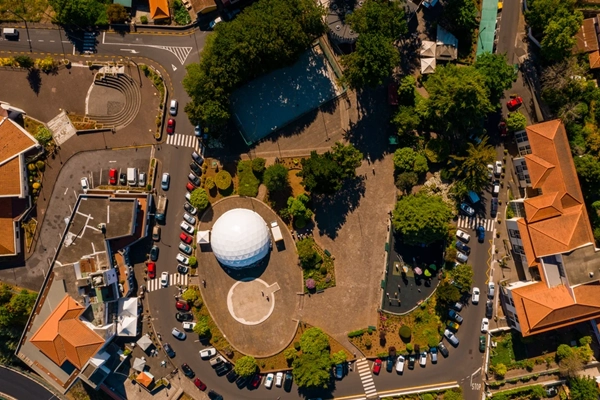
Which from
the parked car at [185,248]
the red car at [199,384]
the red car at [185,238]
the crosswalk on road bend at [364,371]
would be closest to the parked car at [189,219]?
the red car at [185,238]

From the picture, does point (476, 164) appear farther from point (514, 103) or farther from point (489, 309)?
point (489, 309)

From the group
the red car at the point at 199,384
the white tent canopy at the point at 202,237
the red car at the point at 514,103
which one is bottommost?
the red car at the point at 199,384

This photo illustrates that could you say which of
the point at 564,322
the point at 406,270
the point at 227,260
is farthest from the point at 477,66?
the point at 227,260

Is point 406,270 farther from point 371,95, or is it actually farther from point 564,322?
point 371,95

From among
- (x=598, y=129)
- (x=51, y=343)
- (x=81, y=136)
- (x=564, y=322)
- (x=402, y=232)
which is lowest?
(x=564, y=322)

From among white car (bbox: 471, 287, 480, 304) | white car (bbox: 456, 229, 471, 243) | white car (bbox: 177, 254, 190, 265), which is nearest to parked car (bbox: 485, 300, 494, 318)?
white car (bbox: 471, 287, 480, 304)

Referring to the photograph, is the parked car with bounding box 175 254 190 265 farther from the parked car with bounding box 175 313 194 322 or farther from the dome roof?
the parked car with bounding box 175 313 194 322

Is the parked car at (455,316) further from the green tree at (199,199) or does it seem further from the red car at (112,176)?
the red car at (112,176)
